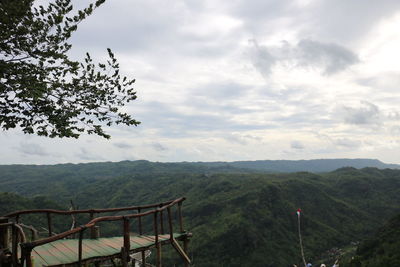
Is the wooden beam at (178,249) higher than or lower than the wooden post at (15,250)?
lower

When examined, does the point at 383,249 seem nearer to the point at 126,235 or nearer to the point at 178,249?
the point at 178,249

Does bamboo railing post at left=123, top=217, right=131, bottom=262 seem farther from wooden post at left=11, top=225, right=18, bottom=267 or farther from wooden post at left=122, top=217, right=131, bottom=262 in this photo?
wooden post at left=11, top=225, right=18, bottom=267

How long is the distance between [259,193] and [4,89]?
13822 centimetres

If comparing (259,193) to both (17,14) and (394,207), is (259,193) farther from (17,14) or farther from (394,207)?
(17,14)

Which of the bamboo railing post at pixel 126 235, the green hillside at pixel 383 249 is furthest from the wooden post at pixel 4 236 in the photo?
the green hillside at pixel 383 249

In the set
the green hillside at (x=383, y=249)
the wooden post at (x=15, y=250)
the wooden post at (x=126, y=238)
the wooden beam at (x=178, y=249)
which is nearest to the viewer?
the wooden post at (x=15, y=250)

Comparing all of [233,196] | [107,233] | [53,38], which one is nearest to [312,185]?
[233,196]

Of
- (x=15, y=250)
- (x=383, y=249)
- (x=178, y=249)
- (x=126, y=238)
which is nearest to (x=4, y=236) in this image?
(x=15, y=250)

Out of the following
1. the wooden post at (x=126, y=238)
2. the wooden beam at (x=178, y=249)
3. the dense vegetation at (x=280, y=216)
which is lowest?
the dense vegetation at (x=280, y=216)

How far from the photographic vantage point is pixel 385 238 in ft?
234

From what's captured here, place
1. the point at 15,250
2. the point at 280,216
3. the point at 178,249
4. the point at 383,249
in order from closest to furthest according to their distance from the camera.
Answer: the point at 15,250 < the point at 178,249 < the point at 383,249 < the point at 280,216

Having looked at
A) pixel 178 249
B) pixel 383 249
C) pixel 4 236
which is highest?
pixel 4 236

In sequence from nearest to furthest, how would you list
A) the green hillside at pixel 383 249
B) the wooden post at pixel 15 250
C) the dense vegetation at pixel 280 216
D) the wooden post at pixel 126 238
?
the wooden post at pixel 15 250, the wooden post at pixel 126 238, the green hillside at pixel 383 249, the dense vegetation at pixel 280 216

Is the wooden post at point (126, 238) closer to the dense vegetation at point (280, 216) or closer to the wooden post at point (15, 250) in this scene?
the wooden post at point (15, 250)
